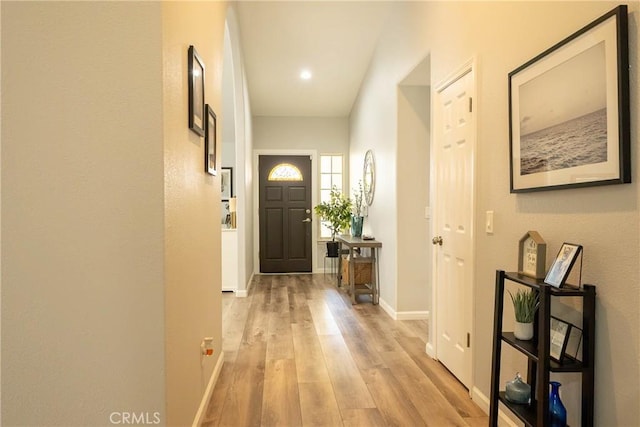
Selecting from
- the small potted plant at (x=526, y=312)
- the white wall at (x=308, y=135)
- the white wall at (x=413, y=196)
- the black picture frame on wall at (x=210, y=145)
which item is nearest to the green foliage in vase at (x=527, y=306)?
the small potted plant at (x=526, y=312)

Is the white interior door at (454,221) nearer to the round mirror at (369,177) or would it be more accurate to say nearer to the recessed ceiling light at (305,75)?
the round mirror at (369,177)

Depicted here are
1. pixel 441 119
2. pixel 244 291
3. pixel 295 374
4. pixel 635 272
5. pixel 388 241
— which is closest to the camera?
pixel 635 272

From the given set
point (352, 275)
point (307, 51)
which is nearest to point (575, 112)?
point (352, 275)

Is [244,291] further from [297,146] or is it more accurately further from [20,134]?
[20,134]

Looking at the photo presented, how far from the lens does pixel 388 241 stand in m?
4.50

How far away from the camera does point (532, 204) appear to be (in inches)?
73.7

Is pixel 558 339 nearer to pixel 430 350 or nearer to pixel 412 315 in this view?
pixel 430 350

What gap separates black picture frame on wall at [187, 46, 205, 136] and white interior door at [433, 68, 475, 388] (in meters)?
1.55

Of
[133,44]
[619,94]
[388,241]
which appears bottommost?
[388,241]

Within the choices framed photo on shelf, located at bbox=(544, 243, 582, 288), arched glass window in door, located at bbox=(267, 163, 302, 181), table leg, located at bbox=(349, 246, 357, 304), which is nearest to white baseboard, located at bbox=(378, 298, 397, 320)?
table leg, located at bbox=(349, 246, 357, 304)

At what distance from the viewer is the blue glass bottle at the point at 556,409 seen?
1.56 metres

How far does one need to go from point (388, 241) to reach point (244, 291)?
2062 millimetres

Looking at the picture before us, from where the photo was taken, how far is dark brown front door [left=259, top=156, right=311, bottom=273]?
7.14 meters

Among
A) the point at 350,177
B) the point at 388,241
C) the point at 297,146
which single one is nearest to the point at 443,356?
the point at 388,241
